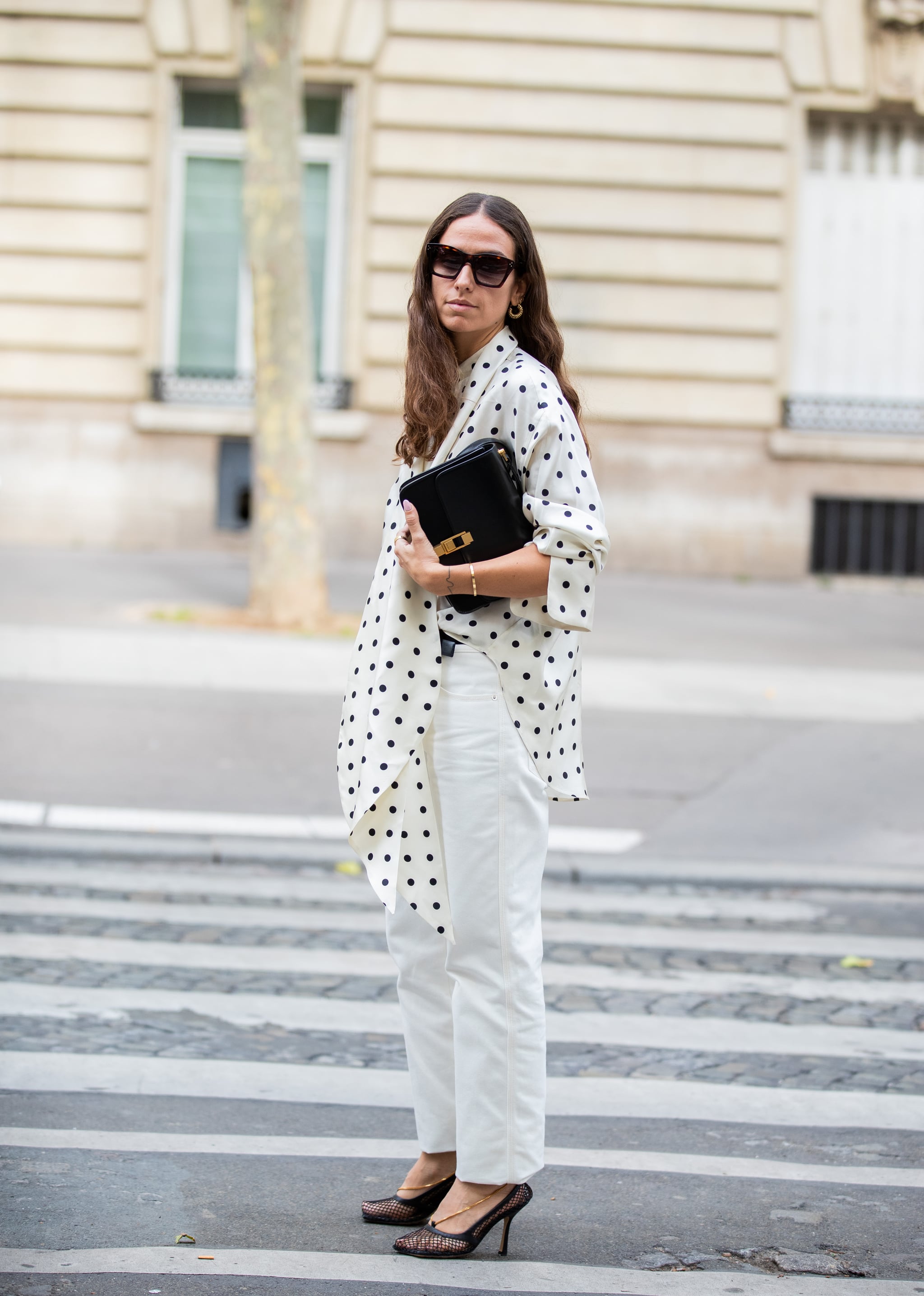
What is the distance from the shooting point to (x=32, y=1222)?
3.40 m

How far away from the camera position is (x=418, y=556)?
10.7 ft

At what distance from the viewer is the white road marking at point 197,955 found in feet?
17.7

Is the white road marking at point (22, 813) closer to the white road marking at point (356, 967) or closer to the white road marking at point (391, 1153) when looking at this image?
the white road marking at point (356, 967)

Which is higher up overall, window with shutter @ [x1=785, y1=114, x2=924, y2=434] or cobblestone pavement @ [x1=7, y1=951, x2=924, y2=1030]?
window with shutter @ [x1=785, y1=114, x2=924, y2=434]

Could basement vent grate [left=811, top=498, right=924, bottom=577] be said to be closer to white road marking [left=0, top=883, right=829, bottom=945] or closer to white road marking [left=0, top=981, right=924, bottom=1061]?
white road marking [left=0, top=883, right=829, bottom=945]

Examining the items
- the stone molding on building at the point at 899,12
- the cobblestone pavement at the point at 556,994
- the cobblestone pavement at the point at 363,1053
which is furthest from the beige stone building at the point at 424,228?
the cobblestone pavement at the point at 363,1053

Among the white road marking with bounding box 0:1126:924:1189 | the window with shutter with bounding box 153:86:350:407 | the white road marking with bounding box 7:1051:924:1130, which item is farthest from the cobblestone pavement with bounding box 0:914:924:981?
the window with shutter with bounding box 153:86:350:407

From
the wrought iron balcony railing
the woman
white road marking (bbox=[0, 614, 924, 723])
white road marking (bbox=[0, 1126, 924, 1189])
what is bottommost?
white road marking (bbox=[0, 1126, 924, 1189])

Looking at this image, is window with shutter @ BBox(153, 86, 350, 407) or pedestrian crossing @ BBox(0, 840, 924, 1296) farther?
window with shutter @ BBox(153, 86, 350, 407)

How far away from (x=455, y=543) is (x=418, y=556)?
7cm

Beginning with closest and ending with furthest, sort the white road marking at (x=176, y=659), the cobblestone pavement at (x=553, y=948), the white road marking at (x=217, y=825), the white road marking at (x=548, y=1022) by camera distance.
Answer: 1. the white road marking at (x=548, y=1022)
2. the cobblestone pavement at (x=553, y=948)
3. the white road marking at (x=217, y=825)
4. the white road marking at (x=176, y=659)

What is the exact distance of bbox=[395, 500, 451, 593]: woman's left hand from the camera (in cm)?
324

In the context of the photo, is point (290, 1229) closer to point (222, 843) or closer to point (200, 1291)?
point (200, 1291)

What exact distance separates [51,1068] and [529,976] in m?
1.63
